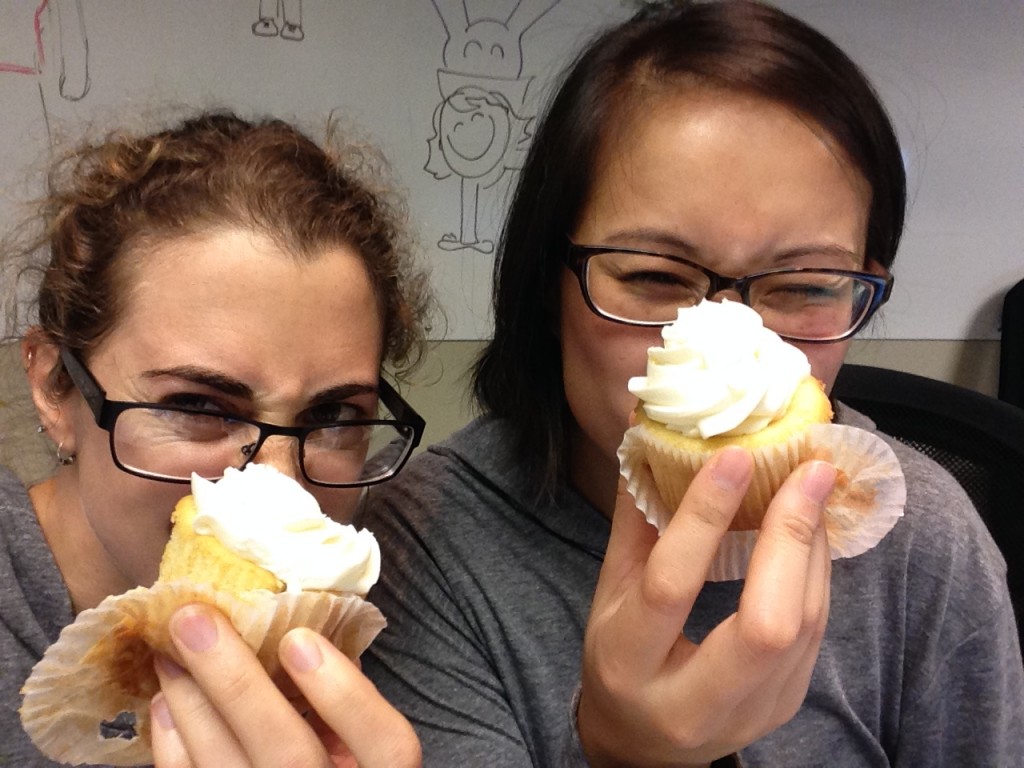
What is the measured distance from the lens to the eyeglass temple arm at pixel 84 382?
35.0 inches

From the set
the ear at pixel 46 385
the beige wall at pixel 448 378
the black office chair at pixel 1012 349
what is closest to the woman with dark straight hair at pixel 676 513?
the ear at pixel 46 385

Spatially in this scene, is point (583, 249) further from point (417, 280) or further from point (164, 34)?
point (164, 34)

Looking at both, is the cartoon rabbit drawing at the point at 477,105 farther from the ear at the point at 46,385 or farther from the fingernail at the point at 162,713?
the fingernail at the point at 162,713

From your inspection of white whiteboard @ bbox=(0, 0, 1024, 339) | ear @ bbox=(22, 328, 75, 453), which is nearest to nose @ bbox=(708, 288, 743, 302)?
ear @ bbox=(22, 328, 75, 453)

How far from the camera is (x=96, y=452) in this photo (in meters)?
0.93

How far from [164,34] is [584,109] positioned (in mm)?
1131

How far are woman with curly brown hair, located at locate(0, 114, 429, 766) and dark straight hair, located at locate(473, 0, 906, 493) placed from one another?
0.76 feet

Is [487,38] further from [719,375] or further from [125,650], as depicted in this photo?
[125,650]

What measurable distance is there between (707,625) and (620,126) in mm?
759

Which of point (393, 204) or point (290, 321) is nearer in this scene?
point (290, 321)

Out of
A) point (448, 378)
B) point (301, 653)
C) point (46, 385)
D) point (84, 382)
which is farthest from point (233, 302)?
point (448, 378)

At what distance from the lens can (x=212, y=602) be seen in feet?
2.25

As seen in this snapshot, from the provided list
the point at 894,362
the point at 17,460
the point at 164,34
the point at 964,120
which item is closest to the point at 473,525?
the point at 17,460

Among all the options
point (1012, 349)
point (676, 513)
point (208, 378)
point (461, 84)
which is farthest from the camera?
point (1012, 349)
